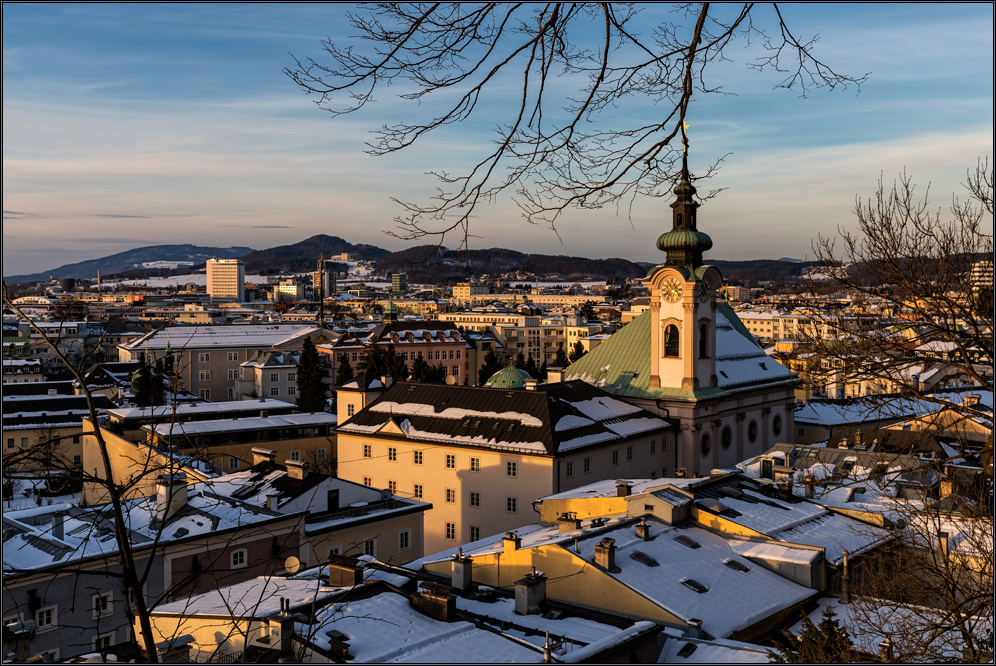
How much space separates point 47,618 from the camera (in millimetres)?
23672

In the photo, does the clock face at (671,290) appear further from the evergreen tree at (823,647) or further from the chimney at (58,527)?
the evergreen tree at (823,647)

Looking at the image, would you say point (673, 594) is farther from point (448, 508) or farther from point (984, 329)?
point (448, 508)

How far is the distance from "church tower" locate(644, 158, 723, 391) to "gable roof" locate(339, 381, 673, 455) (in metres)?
3.55

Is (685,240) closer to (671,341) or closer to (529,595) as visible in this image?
(671,341)

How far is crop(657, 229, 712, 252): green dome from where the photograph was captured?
166 ft

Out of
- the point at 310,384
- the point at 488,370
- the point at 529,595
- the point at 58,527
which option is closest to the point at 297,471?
the point at 58,527

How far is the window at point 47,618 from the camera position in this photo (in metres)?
23.0

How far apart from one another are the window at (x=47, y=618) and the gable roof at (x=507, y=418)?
66.1ft

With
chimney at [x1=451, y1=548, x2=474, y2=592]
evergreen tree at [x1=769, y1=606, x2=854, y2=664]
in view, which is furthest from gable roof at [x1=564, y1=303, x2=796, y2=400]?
evergreen tree at [x1=769, y1=606, x2=854, y2=664]

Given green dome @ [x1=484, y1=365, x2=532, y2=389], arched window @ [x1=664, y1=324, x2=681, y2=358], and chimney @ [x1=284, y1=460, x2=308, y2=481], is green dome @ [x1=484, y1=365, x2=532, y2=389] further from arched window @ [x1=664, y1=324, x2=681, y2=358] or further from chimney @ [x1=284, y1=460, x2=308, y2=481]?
chimney @ [x1=284, y1=460, x2=308, y2=481]

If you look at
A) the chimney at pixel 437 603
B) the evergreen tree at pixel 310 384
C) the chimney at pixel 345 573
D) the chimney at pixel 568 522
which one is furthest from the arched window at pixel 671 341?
the evergreen tree at pixel 310 384

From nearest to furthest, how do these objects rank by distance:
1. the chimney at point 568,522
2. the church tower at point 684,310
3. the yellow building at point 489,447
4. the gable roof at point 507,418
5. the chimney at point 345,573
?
the chimney at point 345,573, the chimney at point 568,522, the yellow building at point 489,447, the gable roof at point 507,418, the church tower at point 684,310

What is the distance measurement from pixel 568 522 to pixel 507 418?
1467 centimetres

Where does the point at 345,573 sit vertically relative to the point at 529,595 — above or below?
above
